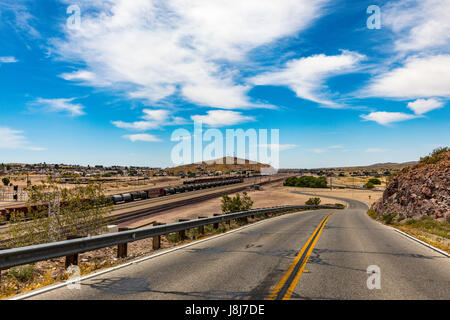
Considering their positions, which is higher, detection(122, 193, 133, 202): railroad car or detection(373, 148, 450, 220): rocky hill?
detection(373, 148, 450, 220): rocky hill

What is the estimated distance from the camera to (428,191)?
792 inches

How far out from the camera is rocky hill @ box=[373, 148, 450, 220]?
18.8 m

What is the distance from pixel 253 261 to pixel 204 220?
223 inches

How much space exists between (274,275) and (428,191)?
728 inches

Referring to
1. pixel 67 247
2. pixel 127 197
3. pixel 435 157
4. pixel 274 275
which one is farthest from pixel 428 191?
pixel 127 197

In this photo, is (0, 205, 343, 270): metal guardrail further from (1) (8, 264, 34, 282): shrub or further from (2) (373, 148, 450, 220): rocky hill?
(2) (373, 148, 450, 220): rocky hill

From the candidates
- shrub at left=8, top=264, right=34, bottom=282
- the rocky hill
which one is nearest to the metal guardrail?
shrub at left=8, top=264, right=34, bottom=282

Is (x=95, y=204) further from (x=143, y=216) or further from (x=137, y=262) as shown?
(x=143, y=216)

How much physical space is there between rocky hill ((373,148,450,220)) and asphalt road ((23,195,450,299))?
11.0 metres

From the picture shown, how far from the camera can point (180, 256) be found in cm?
855

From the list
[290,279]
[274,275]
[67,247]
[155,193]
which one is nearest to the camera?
[290,279]

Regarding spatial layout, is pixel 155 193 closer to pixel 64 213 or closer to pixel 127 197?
pixel 127 197

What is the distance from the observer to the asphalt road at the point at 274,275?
5363 mm
